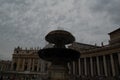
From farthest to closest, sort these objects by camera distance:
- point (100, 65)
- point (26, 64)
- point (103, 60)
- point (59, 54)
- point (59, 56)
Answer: point (26, 64)
point (100, 65)
point (103, 60)
point (59, 56)
point (59, 54)

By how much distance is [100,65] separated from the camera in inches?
1748

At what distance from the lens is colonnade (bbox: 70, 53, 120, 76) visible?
128 ft

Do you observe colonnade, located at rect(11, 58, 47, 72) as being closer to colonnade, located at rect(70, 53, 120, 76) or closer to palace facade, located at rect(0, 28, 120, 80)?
palace facade, located at rect(0, 28, 120, 80)

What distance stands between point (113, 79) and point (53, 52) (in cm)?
1796

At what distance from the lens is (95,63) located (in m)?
46.4

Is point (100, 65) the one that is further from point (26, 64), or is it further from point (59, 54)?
point (26, 64)

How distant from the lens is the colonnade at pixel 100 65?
39.0m

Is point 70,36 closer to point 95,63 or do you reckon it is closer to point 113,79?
point 113,79

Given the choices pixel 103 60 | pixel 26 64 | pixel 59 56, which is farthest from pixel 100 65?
pixel 26 64

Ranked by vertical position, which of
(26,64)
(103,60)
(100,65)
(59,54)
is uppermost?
(59,54)

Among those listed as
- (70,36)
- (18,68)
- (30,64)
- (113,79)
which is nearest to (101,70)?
(113,79)

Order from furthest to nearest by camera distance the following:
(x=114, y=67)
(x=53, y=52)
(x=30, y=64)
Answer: (x=30, y=64)
(x=114, y=67)
(x=53, y=52)

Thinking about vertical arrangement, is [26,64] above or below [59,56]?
below

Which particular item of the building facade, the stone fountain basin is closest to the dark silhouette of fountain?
the stone fountain basin
